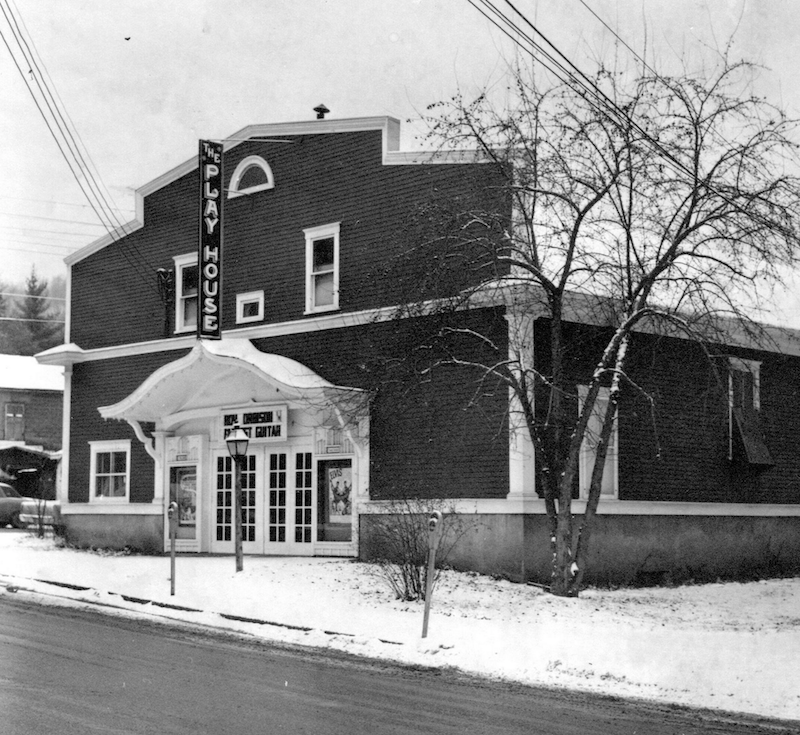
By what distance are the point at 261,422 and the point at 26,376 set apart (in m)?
38.2

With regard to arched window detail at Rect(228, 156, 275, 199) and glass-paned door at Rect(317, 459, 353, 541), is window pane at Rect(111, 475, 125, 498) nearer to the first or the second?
glass-paned door at Rect(317, 459, 353, 541)

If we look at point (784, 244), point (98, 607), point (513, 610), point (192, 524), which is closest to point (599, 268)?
point (784, 244)

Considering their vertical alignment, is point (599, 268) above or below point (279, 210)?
below

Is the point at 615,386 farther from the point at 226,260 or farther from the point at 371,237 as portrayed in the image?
the point at 226,260

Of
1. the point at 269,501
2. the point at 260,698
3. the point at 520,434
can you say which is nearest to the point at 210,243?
the point at 269,501

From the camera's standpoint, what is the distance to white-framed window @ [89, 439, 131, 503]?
87.1 ft

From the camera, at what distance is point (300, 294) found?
2325 centimetres

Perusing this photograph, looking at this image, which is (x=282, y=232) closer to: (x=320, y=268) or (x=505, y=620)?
(x=320, y=268)

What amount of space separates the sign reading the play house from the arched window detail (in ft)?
2.03

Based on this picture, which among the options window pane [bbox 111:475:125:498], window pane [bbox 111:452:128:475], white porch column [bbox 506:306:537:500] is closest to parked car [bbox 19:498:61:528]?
window pane [bbox 111:475:125:498]

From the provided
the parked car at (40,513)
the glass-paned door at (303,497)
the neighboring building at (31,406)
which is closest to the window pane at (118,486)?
the parked car at (40,513)

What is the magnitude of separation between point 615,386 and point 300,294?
25.7ft

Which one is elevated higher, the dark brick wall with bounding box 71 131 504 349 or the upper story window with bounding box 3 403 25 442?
the dark brick wall with bounding box 71 131 504 349

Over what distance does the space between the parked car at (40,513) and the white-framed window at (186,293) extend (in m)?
6.07
